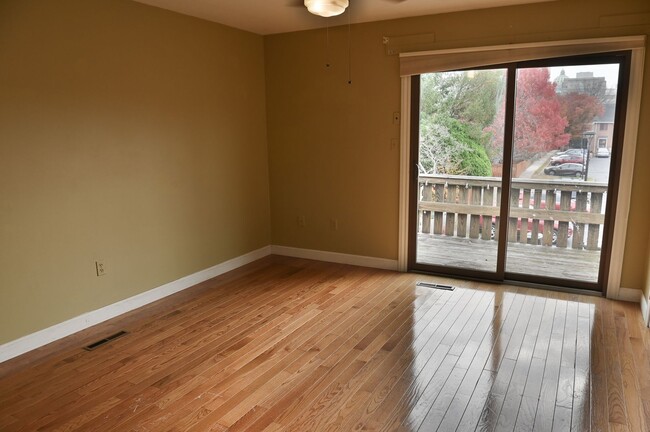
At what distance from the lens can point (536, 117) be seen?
400cm

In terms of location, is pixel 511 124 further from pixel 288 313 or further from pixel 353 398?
pixel 353 398

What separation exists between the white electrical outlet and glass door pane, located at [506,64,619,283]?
3.57 metres

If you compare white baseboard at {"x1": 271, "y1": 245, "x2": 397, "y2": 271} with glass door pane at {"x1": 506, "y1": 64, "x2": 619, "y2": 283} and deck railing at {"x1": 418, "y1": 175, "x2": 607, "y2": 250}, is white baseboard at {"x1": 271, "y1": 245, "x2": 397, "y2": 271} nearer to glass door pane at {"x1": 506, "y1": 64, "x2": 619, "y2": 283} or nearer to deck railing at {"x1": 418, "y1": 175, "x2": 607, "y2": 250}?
deck railing at {"x1": 418, "y1": 175, "x2": 607, "y2": 250}

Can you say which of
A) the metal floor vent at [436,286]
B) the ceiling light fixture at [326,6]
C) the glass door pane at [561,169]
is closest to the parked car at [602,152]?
the glass door pane at [561,169]

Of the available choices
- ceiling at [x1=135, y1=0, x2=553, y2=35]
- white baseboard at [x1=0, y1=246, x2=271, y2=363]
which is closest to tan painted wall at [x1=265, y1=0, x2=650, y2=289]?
ceiling at [x1=135, y1=0, x2=553, y2=35]

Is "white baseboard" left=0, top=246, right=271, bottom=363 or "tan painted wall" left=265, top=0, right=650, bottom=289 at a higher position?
"tan painted wall" left=265, top=0, right=650, bottom=289

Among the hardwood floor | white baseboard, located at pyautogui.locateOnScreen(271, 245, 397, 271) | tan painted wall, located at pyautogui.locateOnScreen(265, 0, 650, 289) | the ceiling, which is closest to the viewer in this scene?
the hardwood floor

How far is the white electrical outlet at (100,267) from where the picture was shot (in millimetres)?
3515

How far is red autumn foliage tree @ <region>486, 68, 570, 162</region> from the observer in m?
3.93

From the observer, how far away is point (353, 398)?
99.0 inches

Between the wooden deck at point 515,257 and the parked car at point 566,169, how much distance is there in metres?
0.70

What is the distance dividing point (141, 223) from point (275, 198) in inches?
71.8

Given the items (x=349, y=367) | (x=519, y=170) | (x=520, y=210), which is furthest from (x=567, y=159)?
(x=349, y=367)

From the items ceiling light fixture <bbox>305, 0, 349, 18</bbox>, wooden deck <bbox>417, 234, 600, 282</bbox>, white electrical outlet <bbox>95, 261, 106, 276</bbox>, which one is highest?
ceiling light fixture <bbox>305, 0, 349, 18</bbox>
